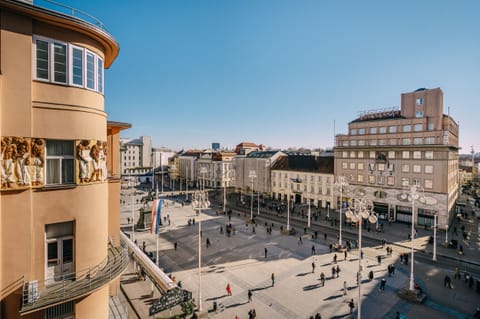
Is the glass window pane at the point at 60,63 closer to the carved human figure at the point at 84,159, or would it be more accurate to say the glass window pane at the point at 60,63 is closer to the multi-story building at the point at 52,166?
the multi-story building at the point at 52,166

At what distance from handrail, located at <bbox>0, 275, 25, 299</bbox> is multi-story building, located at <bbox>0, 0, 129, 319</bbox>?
3 cm

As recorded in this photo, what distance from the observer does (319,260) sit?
100 ft

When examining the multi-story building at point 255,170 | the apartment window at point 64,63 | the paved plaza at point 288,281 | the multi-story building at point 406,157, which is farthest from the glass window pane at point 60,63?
the multi-story building at point 255,170

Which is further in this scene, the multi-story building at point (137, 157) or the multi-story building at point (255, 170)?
the multi-story building at point (137, 157)

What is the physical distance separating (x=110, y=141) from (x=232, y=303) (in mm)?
16526

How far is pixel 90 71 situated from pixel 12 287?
8033 millimetres

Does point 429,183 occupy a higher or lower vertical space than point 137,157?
lower

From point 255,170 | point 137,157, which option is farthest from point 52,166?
point 137,157

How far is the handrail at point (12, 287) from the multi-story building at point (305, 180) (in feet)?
172

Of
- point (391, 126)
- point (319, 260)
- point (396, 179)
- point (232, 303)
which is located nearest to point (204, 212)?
point (319, 260)

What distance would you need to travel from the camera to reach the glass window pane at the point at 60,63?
29.4ft

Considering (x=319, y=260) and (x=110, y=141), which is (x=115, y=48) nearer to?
(x=110, y=141)

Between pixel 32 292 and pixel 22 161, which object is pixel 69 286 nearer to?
pixel 32 292

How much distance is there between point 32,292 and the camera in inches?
319
